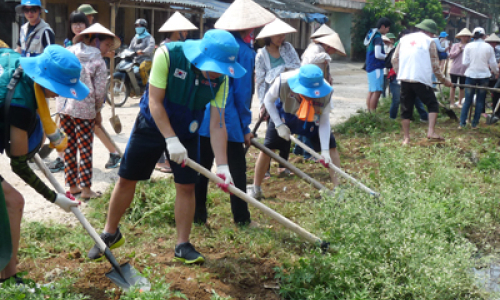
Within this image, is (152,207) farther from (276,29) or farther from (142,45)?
(142,45)

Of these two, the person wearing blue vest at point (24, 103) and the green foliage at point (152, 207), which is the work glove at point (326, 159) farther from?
the person wearing blue vest at point (24, 103)

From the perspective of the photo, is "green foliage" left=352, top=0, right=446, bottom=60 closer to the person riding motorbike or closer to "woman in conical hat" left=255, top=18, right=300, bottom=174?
the person riding motorbike

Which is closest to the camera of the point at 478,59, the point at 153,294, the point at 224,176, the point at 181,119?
the point at 153,294

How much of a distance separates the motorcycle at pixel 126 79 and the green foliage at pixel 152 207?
265 inches

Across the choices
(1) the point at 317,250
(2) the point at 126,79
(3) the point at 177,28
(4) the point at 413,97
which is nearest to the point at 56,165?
(3) the point at 177,28

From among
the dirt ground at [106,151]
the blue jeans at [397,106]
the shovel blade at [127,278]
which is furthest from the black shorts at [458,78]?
the shovel blade at [127,278]

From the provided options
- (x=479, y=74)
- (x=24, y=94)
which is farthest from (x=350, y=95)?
(x=24, y=94)

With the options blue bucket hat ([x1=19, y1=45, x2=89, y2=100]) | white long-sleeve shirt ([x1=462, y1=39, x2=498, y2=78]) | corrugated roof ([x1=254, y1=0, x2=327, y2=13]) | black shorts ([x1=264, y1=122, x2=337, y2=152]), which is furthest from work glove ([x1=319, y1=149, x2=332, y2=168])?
corrugated roof ([x1=254, y1=0, x2=327, y2=13])

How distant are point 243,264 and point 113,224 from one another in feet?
3.33

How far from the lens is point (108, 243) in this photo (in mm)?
4020

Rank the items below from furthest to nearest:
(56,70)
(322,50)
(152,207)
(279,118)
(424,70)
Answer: (424,70) → (322,50) → (279,118) → (152,207) → (56,70)

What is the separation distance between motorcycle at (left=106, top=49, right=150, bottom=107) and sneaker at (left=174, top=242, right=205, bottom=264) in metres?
8.16

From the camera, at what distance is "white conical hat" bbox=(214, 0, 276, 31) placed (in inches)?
189

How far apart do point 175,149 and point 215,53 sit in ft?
2.27
